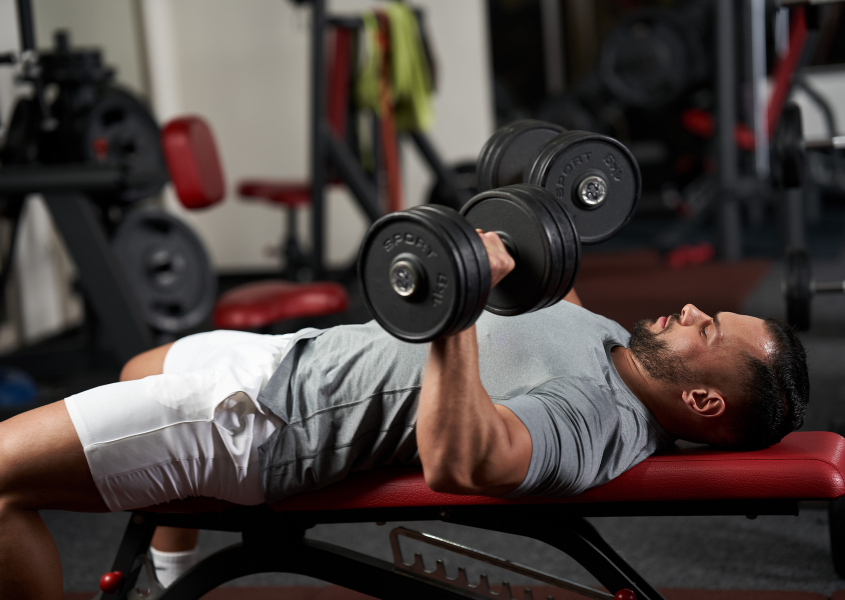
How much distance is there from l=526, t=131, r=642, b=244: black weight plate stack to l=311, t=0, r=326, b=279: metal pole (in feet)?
8.33

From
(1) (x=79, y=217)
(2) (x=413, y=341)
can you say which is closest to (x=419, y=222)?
(2) (x=413, y=341)

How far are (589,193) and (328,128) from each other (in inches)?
102

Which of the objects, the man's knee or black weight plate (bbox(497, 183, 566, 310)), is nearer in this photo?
black weight plate (bbox(497, 183, 566, 310))

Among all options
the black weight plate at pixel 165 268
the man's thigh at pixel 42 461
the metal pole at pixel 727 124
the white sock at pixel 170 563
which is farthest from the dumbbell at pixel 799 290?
the metal pole at pixel 727 124

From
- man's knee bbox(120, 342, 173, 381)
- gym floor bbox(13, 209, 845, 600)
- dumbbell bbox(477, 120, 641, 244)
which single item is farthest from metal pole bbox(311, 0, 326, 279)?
dumbbell bbox(477, 120, 641, 244)

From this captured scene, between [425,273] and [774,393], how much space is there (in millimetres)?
589

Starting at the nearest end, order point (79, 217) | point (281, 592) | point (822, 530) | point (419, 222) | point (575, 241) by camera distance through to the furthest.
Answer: point (419, 222) → point (575, 241) → point (281, 592) → point (822, 530) → point (79, 217)

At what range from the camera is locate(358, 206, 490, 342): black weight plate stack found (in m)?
0.92

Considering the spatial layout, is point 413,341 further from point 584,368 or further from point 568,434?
point 584,368

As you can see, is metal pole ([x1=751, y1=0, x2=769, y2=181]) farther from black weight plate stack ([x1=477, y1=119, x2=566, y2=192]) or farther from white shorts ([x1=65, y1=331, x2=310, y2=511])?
white shorts ([x1=65, y1=331, x2=310, y2=511])

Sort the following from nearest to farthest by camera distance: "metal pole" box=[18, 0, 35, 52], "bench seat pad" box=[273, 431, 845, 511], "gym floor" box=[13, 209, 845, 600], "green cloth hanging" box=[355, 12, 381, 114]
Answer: "bench seat pad" box=[273, 431, 845, 511] → "gym floor" box=[13, 209, 845, 600] → "metal pole" box=[18, 0, 35, 52] → "green cloth hanging" box=[355, 12, 381, 114]

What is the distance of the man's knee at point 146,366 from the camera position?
1.49 metres

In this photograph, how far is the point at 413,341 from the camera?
962 mm

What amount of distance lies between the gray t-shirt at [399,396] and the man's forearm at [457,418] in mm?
165
